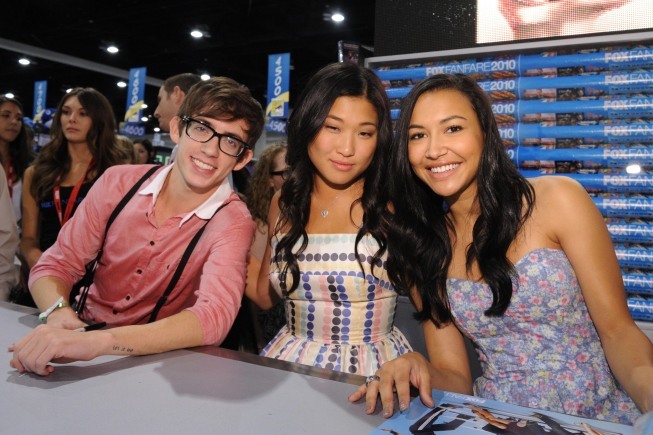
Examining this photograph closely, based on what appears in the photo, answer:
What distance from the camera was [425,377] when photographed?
108cm

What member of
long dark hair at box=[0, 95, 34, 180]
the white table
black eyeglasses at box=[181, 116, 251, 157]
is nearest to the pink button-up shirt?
black eyeglasses at box=[181, 116, 251, 157]

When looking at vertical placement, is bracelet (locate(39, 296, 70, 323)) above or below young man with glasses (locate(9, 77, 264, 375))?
below

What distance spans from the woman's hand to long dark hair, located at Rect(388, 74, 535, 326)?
54cm

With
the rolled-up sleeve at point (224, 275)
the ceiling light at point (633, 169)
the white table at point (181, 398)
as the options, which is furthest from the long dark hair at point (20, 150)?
the ceiling light at point (633, 169)

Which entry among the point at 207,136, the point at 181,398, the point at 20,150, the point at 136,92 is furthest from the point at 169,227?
the point at 136,92

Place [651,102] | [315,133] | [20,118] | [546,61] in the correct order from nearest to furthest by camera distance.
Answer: [315,133], [651,102], [546,61], [20,118]

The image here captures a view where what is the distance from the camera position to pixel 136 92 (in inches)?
469

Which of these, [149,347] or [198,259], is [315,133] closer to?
[198,259]

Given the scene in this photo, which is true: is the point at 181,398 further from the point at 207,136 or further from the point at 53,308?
the point at 207,136

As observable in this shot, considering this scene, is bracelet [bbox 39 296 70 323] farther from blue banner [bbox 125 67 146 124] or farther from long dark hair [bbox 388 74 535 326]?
blue banner [bbox 125 67 146 124]

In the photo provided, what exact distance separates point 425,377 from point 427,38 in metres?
2.08

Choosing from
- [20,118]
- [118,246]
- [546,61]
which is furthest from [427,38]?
[20,118]

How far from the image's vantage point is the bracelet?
1500 mm

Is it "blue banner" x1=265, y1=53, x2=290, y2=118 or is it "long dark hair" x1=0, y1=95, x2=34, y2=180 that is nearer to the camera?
"long dark hair" x1=0, y1=95, x2=34, y2=180
